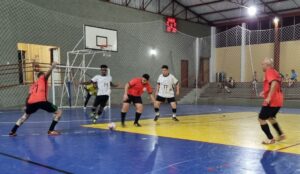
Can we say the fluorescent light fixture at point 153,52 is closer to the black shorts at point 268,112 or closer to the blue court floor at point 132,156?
the blue court floor at point 132,156

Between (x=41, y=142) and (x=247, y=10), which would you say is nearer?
(x=41, y=142)

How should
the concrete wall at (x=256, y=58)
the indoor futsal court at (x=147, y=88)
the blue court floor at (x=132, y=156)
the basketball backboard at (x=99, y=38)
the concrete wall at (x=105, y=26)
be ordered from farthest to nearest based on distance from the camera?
the concrete wall at (x=256, y=58)
the basketball backboard at (x=99, y=38)
the concrete wall at (x=105, y=26)
the indoor futsal court at (x=147, y=88)
the blue court floor at (x=132, y=156)

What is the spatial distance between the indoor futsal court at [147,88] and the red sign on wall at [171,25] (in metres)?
0.19

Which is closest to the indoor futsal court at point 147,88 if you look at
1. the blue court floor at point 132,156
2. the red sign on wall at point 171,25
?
the blue court floor at point 132,156

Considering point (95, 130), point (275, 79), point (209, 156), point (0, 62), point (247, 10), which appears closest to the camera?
point (209, 156)

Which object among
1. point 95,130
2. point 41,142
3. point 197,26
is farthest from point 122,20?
point 41,142

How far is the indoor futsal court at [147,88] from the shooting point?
521 cm

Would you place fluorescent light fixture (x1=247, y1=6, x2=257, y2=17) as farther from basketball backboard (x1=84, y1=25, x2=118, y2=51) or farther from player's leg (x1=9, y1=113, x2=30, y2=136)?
player's leg (x1=9, y1=113, x2=30, y2=136)

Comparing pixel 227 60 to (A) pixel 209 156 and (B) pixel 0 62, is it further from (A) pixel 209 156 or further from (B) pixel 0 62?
(A) pixel 209 156

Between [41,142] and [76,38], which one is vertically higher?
[76,38]

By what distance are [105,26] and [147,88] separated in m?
13.2

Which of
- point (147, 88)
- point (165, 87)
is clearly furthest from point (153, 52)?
point (147, 88)

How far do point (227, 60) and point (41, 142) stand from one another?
24595 millimetres

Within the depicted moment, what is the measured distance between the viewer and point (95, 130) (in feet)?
27.4
